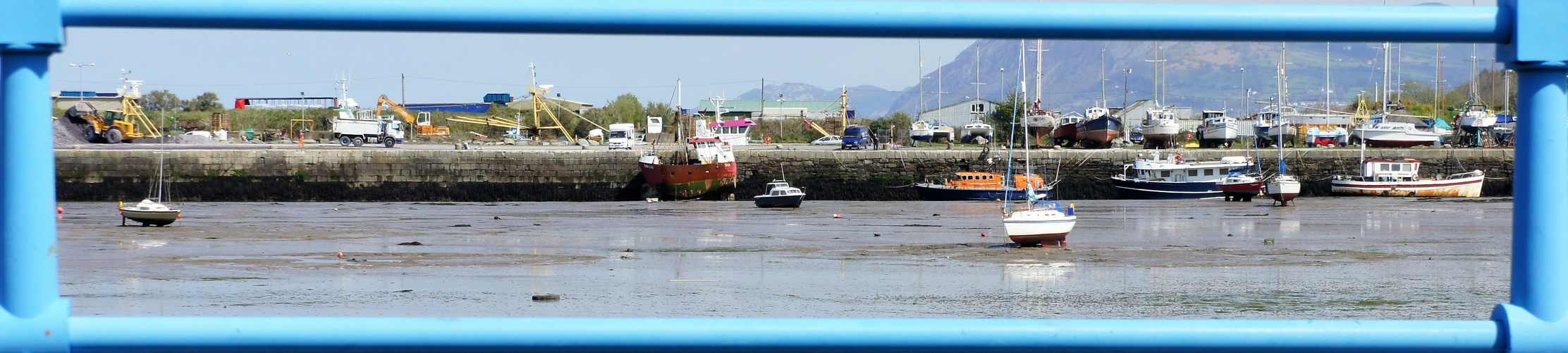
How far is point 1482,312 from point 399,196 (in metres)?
39.7

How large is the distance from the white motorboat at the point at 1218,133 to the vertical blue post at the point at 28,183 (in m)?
58.4

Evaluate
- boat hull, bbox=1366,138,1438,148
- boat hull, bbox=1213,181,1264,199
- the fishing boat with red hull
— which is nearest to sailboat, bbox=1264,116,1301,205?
boat hull, bbox=1213,181,1264,199

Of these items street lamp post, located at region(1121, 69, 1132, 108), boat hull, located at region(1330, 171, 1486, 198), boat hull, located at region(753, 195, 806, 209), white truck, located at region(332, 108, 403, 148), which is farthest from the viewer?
street lamp post, located at region(1121, 69, 1132, 108)

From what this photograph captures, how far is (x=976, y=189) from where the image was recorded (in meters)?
42.0

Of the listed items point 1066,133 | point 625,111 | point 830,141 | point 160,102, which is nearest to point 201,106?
point 160,102

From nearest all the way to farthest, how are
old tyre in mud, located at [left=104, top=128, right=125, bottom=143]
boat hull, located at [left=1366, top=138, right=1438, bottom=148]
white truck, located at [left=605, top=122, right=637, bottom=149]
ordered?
old tyre in mud, located at [left=104, top=128, right=125, bottom=143] → white truck, located at [left=605, top=122, right=637, bottom=149] → boat hull, located at [left=1366, top=138, right=1438, bottom=148]

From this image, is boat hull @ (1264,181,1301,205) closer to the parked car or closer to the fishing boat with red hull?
the fishing boat with red hull

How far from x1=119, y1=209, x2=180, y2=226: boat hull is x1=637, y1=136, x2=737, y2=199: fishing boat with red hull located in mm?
18662

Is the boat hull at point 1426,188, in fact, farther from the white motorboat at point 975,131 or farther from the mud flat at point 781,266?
the white motorboat at point 975,131

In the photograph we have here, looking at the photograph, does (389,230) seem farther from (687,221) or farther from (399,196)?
(399,196)

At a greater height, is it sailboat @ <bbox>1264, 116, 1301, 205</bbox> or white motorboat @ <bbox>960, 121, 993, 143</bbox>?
white motorboat @ <bbox>960, 121, 993, 143</bbox>

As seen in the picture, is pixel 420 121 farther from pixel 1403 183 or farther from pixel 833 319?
pixel 833 319

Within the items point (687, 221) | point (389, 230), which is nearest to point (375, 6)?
point (389, 230)

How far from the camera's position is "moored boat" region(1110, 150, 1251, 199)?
144ft
